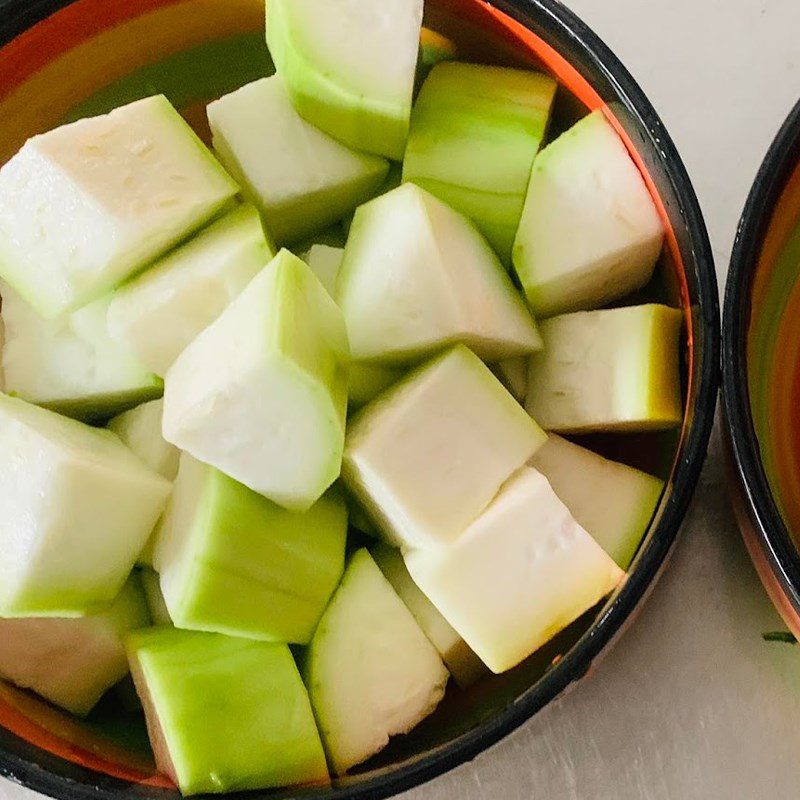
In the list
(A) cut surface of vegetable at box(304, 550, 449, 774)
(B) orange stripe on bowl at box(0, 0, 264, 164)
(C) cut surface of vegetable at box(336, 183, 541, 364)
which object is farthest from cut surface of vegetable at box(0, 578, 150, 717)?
(B) orange stripe on bowl at box(0, 0, 264, 164)

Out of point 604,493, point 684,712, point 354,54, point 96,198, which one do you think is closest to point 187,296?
point 96,198

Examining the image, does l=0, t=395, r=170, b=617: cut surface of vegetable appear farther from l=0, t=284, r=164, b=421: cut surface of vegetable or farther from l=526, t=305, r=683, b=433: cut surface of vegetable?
l=526, t=305, r=683, b=433: cut surface of vegetable

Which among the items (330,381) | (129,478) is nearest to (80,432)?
(129,478)

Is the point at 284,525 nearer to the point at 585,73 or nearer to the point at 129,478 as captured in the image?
the point at 129,478

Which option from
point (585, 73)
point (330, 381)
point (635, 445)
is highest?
point (585, 73)

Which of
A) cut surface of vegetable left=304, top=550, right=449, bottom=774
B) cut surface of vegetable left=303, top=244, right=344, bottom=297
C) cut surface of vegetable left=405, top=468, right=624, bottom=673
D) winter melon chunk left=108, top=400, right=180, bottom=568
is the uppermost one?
cut surface of vegetable left=303, top=244, right=344, bottom=297

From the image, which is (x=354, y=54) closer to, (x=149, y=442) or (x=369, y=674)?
(x=149, y=442)
